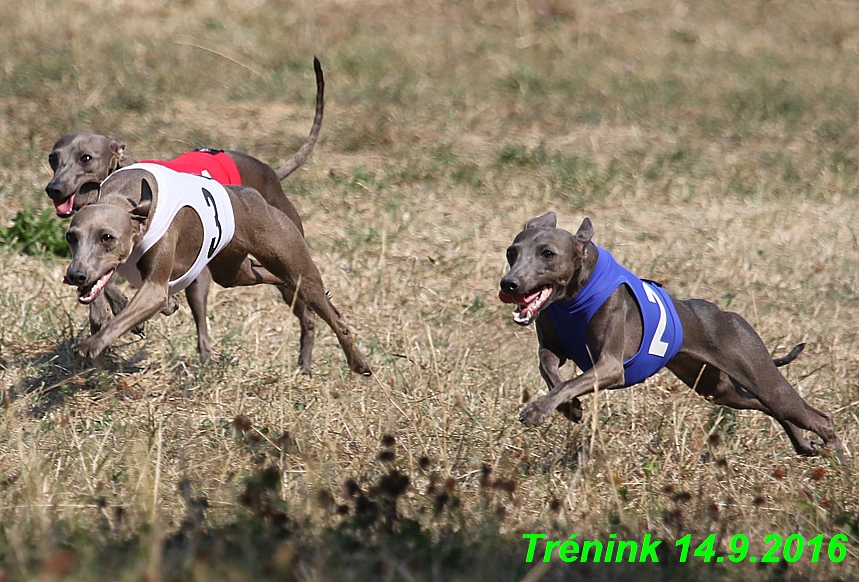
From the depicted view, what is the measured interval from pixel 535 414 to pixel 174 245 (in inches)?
74.7

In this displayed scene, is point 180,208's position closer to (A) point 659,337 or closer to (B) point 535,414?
(B) point 535,414

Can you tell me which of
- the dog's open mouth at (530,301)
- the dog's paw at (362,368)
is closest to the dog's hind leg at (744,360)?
the dog's open mouth at (530,301)

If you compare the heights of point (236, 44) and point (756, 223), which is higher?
point (236, 44)

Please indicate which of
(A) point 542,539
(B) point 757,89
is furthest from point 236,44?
(A) point 542,539

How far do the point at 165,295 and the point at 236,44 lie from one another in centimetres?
868

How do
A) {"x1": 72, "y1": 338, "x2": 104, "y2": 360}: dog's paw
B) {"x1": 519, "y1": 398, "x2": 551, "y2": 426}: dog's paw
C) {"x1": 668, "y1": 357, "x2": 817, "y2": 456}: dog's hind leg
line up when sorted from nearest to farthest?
{"x1": 519, "y1": 398, "x2": 551, "y2": 426}: dog's paw → {"x1": 72, "y1": 338, "x2": 104, "y2": 360}: dog's paw → {"x1": 668, "y1": 357, "x2": 817, "y2": 456}: dog's hind leg

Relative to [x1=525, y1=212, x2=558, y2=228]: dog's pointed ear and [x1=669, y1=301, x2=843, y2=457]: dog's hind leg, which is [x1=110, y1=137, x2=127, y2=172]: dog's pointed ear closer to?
[x1=525, y1=212, x2=558, y2=228]: dog's pointed ear

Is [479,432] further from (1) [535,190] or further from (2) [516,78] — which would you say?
(2) [516,78]

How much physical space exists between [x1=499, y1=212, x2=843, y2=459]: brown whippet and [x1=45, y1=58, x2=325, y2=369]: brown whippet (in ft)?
5.80

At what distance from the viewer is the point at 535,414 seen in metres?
4.64

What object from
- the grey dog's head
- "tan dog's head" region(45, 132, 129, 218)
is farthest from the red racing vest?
the grey dog's head

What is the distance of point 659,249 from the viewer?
8.86 meters

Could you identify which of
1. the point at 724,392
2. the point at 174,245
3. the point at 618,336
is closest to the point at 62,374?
the point at 174,245

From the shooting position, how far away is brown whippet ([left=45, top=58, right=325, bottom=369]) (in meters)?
5.79
